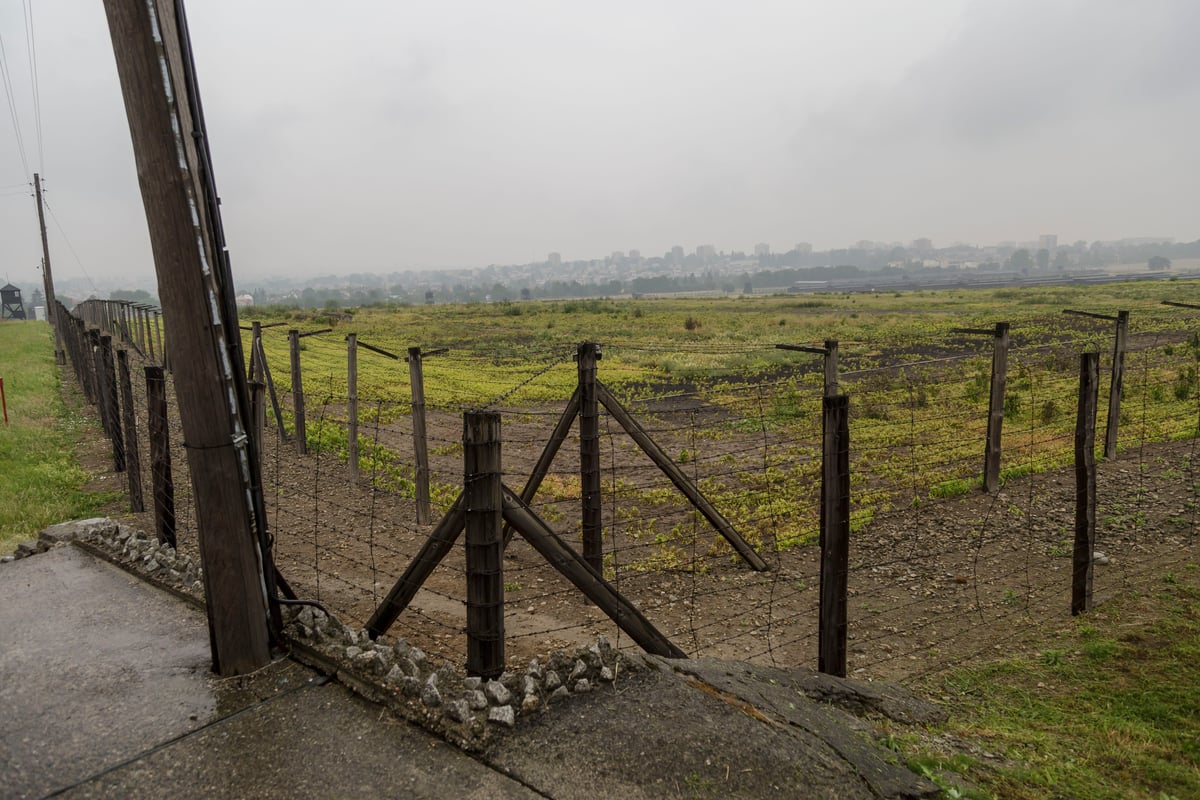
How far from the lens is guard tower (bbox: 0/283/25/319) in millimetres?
75688

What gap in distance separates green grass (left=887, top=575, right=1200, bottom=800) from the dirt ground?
1.28ft

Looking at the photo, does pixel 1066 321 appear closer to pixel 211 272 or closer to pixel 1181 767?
pixel 1181 767

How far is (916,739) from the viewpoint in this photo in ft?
12.4

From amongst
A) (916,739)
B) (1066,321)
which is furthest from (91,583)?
(1066,321)

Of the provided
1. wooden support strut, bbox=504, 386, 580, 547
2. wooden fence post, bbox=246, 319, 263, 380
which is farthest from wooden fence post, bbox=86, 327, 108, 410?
wooden support strut, bbox=504, 386, 580, 547

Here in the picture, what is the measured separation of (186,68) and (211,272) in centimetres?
96

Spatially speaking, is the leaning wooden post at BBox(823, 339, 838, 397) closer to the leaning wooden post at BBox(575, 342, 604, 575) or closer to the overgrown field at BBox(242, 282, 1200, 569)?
the overgrown field at BBox(242, 282, 1200, 569)

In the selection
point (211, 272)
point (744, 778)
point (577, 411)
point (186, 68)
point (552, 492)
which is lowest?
point (552, 492)

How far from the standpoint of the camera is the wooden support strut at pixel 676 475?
681cm

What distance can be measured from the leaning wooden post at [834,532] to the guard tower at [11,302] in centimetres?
9173

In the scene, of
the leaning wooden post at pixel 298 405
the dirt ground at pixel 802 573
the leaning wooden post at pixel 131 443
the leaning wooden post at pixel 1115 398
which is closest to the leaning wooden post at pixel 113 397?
the dirt ground at pixel 802 573

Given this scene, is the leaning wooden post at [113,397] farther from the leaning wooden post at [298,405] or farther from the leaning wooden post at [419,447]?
the leaning wooden post at [419,447]

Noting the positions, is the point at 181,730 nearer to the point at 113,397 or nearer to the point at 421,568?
the point at 421,568

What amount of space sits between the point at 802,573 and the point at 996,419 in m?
4.06
